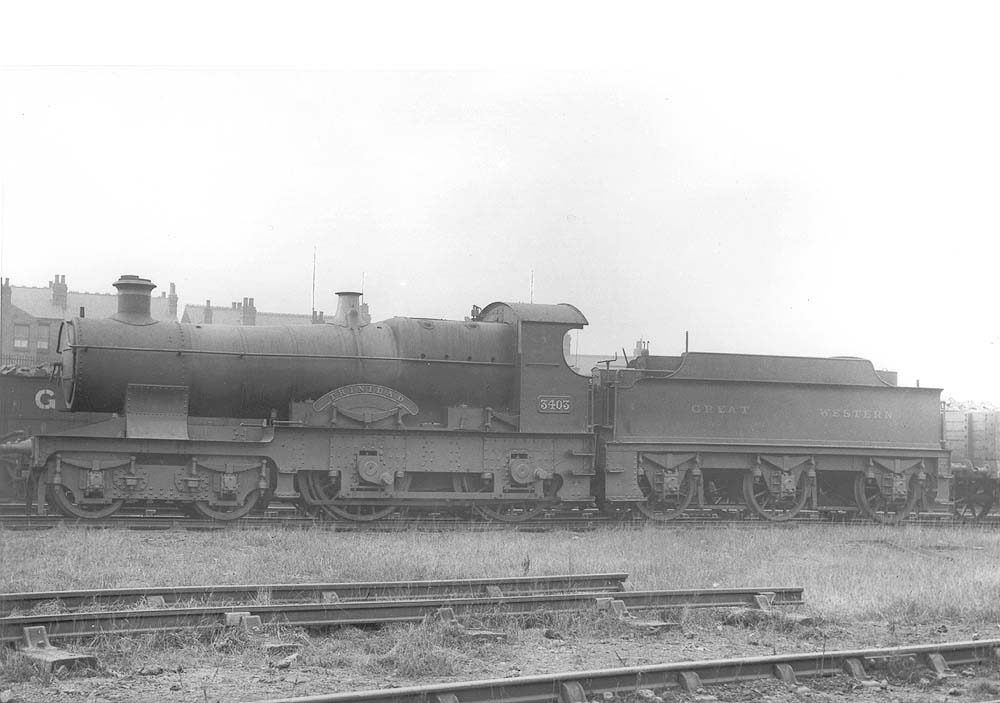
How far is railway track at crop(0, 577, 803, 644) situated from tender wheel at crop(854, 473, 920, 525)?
8.48 meters

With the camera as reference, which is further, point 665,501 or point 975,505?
point 975,505

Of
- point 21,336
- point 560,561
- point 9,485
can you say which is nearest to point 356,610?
point 560,561

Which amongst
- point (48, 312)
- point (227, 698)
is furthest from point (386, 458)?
point (48, 312)

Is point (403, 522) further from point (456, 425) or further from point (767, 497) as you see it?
point (767, 497)

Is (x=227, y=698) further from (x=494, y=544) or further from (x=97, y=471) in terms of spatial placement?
(x=97, y=471)

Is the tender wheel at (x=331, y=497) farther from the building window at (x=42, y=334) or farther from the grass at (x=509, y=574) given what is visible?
the building window at (x=42, y=334)

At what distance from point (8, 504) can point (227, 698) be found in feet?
37.4

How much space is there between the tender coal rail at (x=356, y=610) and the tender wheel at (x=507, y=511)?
21.3 ft

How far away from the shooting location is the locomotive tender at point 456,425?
1367 cm

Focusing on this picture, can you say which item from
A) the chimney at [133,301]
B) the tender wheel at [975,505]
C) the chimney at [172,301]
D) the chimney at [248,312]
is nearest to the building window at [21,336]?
the chimney at [172,301]

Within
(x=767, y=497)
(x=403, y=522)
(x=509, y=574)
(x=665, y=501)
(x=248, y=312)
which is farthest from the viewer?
(x=248, y=312)

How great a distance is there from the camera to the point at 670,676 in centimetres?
630

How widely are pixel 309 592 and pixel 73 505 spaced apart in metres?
6.57

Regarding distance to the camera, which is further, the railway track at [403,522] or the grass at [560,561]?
the railway track at [403,522]
